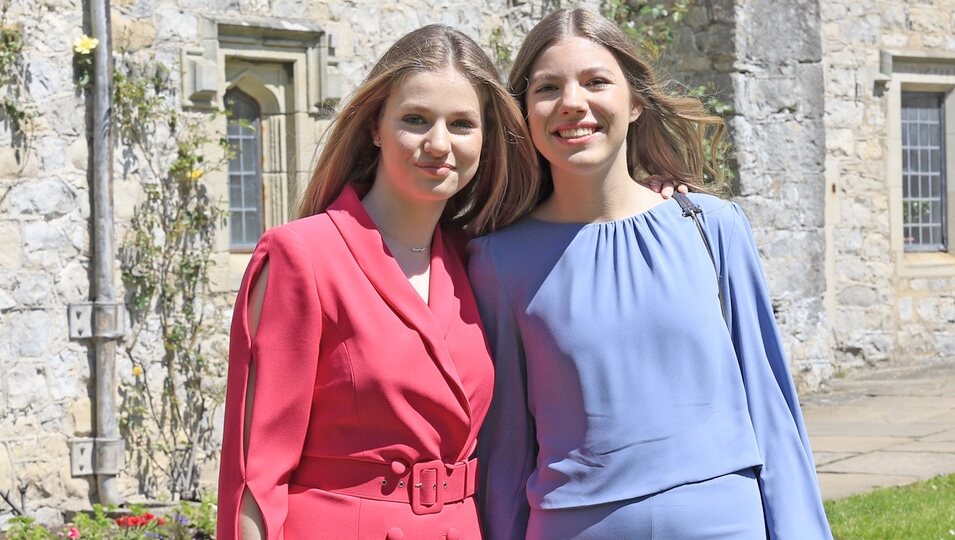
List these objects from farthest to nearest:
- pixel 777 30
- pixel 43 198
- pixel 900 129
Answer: pixel 900 129 → pixel 777 30 → pixel 43 198

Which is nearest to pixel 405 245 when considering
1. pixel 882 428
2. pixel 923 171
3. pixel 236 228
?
pixel 236 228

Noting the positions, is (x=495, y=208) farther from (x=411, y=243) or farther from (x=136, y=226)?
(x=136, y=226)

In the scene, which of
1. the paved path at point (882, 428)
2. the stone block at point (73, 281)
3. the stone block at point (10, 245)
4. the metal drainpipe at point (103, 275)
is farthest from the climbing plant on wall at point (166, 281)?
the paved path at point (882, 428)

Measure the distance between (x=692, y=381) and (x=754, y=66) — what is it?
23.8 feet

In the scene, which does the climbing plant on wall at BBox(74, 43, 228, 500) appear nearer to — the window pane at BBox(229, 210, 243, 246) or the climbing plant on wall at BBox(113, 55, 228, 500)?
the climbing plant on wall at BBox(113, 55, 228, 500)

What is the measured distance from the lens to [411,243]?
2666mm

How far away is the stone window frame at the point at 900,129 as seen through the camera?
1196 cm

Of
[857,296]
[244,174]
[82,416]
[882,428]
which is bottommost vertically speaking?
[882,428]

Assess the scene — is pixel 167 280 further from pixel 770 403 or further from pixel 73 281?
pixel 770 403

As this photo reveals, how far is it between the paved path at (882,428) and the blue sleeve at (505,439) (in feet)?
11.6

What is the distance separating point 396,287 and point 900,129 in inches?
409

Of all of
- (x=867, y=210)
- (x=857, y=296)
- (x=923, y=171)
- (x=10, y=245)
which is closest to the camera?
(x=10, y=245)

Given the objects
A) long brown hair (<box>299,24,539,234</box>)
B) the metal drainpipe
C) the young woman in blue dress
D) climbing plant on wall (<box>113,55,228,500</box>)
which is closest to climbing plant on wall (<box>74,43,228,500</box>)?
climbing plant on wall (<box>113,55,228,500</box>)

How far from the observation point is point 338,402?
2.42m
